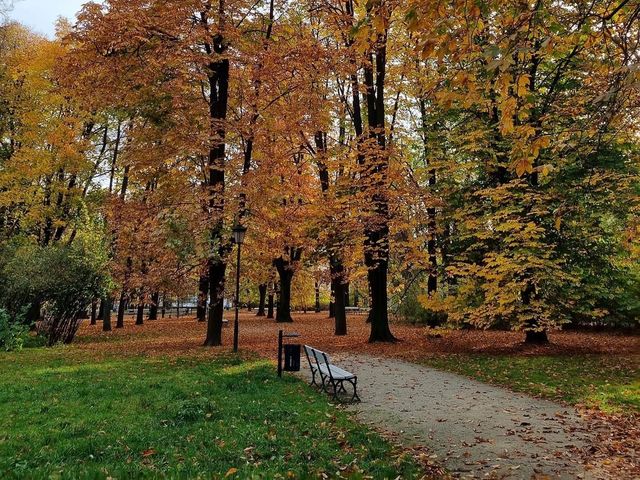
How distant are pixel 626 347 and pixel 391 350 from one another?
7243mm

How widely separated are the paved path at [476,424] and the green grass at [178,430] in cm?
65

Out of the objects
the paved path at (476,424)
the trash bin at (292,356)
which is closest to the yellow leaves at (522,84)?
the paved path at (476,424)

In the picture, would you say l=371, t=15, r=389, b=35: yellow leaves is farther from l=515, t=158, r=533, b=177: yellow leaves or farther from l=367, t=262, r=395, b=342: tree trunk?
l=367, t=262, r=395, b=342: tree trunk

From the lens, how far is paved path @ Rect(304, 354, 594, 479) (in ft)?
16.2

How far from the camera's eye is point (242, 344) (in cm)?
1652

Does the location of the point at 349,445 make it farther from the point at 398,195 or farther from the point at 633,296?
the point at 633,296

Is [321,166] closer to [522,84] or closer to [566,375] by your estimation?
[566,375]

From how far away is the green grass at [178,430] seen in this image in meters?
4.51

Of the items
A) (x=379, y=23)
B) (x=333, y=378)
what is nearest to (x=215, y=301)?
(x=333, y=378)

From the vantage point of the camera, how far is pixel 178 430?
5816mm

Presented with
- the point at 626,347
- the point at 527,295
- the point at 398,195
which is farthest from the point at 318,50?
the point at 626,347

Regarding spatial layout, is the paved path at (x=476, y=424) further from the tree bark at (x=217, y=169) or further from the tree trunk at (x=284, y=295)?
the tree trunk at (x=284, y=295)

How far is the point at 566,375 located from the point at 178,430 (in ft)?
27.5

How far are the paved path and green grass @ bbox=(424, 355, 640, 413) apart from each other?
2.24 feet
